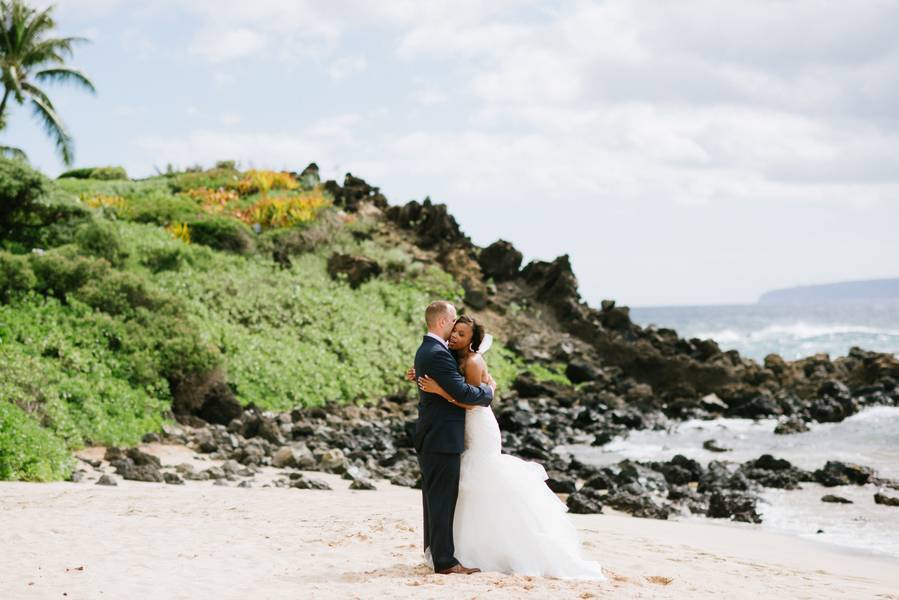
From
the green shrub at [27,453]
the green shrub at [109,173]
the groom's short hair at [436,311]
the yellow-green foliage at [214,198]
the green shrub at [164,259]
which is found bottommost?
the green shrub at [27,453]

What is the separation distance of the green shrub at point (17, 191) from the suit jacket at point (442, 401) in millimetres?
19927

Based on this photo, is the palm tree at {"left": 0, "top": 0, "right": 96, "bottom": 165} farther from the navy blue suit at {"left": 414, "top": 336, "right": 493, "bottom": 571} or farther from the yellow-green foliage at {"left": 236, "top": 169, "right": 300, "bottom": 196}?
the navy blue suit at {"left": 414, "top": 336, "right": 493, "bottom": 571}

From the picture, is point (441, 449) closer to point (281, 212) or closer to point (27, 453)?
point (27, 453)

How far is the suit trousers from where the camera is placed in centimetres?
811

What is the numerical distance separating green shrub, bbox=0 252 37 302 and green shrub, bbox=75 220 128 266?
10.1 feet

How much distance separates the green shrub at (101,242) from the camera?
77.4 feet

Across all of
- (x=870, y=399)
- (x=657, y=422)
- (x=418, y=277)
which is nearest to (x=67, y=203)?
(x=418, y=277)

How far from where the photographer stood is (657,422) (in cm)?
2564

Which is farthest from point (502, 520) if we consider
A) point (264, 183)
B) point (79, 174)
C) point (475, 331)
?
point (79, 174)

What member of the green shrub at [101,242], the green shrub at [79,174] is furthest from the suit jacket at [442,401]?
the green shrub at [79,174]

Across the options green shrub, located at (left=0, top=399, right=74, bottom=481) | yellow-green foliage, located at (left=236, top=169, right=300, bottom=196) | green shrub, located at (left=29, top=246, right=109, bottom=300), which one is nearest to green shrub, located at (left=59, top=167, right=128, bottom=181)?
yellow-green foliage, located at (left=236, top=169, right=300, bottom=196)

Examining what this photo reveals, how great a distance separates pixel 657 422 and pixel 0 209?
696 inches

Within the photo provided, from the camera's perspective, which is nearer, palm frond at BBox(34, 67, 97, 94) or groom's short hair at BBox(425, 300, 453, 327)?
groom's short hair at BBox(425, 300, 453, 327)

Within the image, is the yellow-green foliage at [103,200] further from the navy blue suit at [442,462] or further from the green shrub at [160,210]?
the navy blue suit at [442,462]
